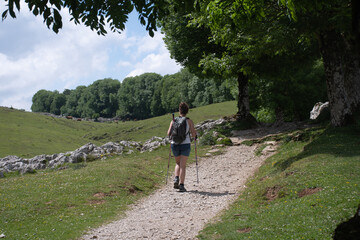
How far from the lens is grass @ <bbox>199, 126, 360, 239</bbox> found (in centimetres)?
726

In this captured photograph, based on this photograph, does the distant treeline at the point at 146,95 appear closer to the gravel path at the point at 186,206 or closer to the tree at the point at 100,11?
the gravel path at the point at 186,206

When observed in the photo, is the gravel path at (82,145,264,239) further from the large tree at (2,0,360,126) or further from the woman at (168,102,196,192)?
the large tree at (2,0,360,126)

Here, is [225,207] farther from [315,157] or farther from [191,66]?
[191,66]

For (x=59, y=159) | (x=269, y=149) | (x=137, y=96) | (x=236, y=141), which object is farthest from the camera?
(x=137, y=96)

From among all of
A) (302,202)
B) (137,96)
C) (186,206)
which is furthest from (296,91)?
(137,96)

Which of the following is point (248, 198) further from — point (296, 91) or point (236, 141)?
point (296, 91)

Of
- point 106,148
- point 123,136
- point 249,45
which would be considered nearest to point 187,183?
point 249,45

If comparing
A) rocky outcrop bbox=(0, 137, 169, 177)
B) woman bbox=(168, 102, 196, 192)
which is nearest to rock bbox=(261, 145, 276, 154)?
woman bbox=(168, 102, 196, 192)

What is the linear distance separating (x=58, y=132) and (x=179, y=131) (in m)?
61.0

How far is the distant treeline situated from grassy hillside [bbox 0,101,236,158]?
33.1 meters

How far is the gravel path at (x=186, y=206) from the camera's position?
29.0ft

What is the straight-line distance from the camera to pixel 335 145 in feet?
51.2

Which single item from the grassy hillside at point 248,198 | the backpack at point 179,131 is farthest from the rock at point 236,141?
the backpack at point 179,131

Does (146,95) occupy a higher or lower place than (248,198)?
higher
